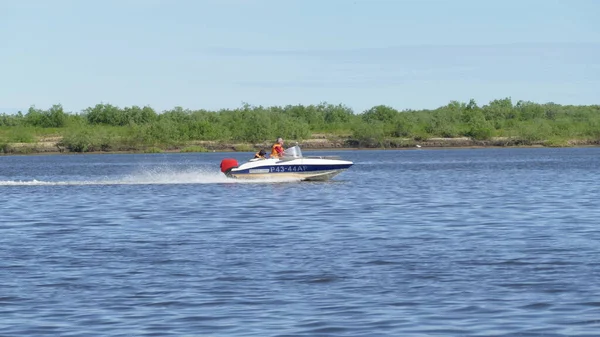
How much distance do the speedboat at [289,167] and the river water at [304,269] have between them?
38.1ft

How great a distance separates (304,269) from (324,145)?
165m

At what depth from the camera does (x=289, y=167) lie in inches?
2181

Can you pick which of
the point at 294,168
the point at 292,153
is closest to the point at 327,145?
the point at 292,153

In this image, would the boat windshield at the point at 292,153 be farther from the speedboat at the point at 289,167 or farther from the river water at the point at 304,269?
the river water at the point at 304,269

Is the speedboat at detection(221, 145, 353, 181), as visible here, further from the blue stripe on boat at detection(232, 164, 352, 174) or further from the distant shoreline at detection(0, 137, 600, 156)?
the distant shoreline at detection(0, 137, 600, 156)

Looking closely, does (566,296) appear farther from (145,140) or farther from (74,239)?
(145,140)

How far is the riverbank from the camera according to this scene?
186000mm

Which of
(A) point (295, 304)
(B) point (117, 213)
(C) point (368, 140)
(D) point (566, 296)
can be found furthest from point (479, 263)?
(C) point (368, 140)

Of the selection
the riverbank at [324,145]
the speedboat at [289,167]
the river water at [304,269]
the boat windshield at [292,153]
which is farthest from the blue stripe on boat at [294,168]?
the riverbank at [324,145]

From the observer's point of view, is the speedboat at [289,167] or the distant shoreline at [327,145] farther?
the distant shoreline at [327,145]

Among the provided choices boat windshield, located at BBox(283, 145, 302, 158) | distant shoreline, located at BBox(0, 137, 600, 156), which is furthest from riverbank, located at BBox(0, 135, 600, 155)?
boat windshield, located at BBox(283, 145, 302, 158)

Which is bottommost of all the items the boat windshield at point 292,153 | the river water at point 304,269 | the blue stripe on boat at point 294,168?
the river water at point 304,269

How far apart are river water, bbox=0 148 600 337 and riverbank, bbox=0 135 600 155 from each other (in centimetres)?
14276

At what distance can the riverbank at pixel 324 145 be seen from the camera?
186000 millimetres
